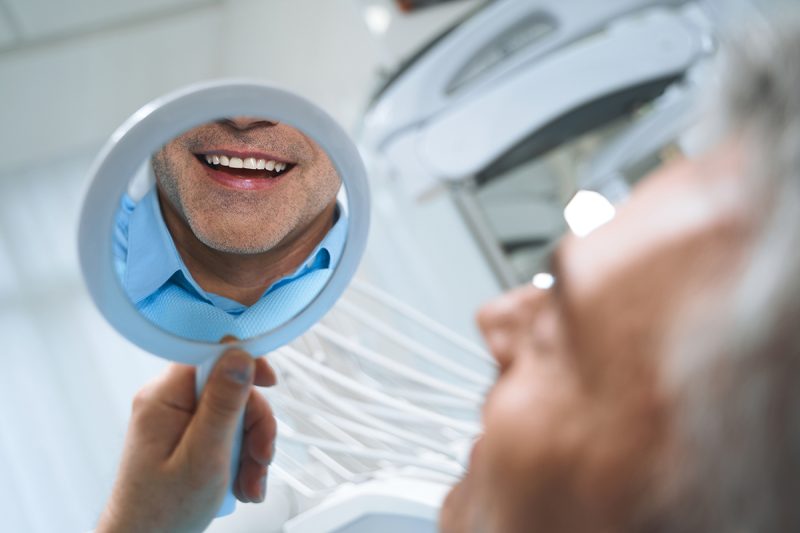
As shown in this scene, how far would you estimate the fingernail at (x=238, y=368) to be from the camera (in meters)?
0.45

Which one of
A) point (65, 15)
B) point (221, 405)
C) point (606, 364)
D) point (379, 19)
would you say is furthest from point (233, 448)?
point (65, 15)

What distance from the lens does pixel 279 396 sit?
0.56 metres

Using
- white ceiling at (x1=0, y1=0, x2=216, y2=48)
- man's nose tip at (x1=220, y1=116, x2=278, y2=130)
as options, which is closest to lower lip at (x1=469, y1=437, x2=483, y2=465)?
man's nose tip at (x1=220, y1=116, x2=278, y2=130)

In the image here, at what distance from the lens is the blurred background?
1.10m

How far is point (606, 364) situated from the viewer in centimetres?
36

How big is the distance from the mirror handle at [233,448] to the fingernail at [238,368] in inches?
0.5

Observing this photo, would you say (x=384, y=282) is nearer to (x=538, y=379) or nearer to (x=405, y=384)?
(x=405, y=384)

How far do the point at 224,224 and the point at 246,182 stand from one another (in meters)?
0.03

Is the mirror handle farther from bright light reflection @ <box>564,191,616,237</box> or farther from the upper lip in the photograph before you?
bright light reflection @ <box>564,191,616,237</box>

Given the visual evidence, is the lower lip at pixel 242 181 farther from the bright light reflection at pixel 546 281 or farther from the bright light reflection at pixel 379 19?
the bright light reflection at pixel 379 19

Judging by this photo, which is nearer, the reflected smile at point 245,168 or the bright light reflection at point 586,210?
the reflected smile at point 245,168

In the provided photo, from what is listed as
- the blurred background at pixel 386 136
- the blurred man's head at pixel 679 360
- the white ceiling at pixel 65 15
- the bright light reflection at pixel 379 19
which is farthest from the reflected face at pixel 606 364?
the white ceiling at pixel 65 15

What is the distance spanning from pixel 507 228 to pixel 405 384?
64 centimetres

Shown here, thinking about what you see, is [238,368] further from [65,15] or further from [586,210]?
[65,15]
